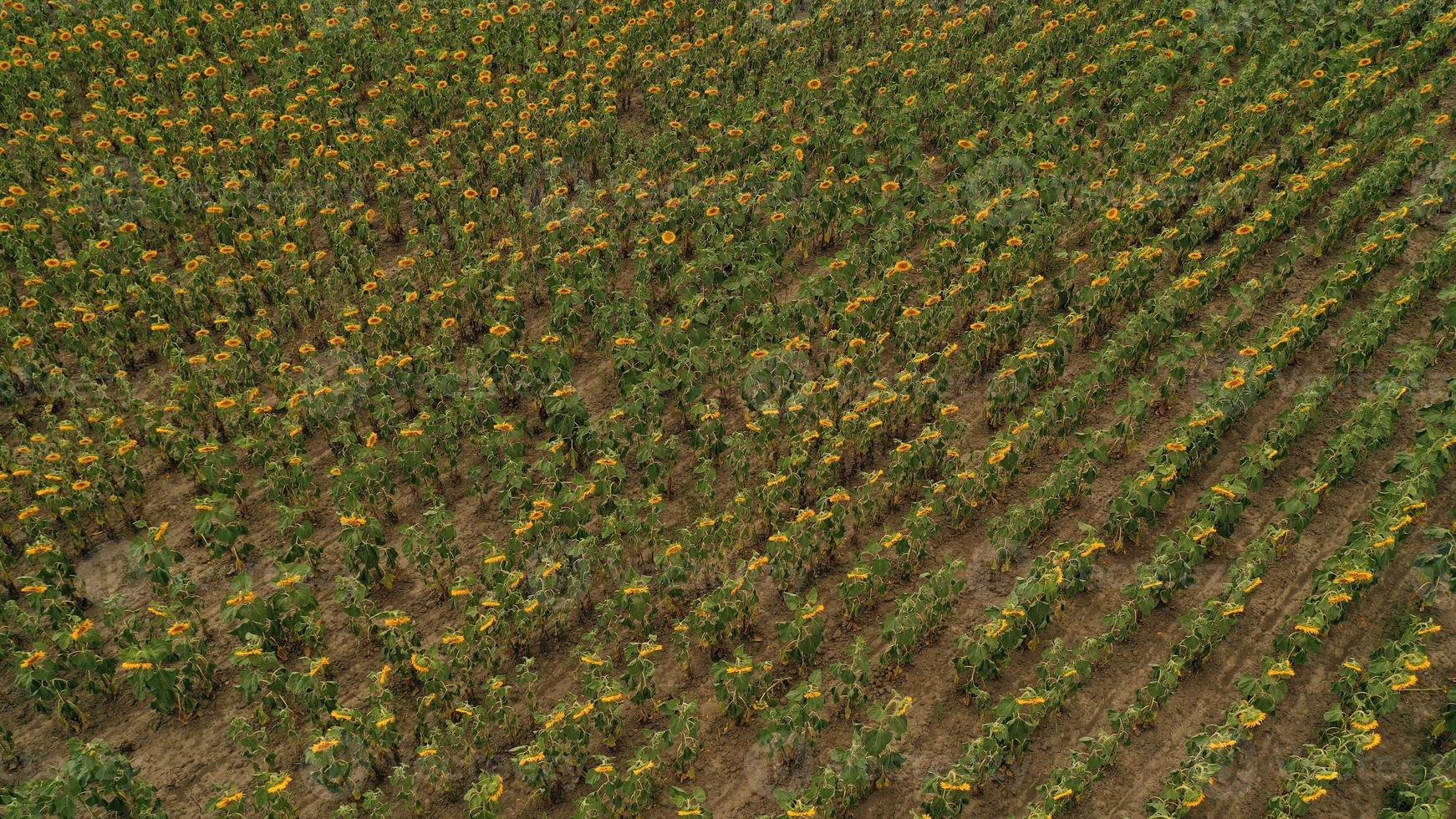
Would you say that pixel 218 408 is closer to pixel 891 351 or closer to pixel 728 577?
pixel 728 577

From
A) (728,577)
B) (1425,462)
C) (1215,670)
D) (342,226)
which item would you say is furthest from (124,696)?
(1425,462)

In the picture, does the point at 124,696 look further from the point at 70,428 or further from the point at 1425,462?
the point at 1425,462

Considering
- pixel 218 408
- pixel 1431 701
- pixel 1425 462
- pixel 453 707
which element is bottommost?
pixel 1431 701

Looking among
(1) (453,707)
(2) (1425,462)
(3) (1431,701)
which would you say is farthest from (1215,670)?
(1) (453,707)

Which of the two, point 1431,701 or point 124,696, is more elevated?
point 124,696

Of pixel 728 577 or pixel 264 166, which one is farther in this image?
pixel 264 166

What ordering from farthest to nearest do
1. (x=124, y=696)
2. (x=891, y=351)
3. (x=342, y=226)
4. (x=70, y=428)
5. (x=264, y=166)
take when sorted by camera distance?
(x=264, y=166)
(x=342, y=226)
(x=891, y=351)
(x=70, y=428)
(x=124, y=696)

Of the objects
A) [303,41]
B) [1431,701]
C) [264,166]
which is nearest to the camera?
[1431,701]
